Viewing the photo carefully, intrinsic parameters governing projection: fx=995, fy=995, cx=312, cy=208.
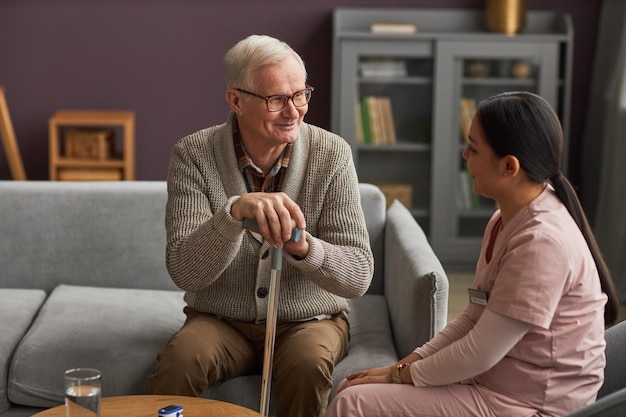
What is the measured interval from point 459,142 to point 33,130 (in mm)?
2229

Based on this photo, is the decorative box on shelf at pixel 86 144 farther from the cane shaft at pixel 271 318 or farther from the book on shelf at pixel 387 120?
the cane shaft at pixel 271 318

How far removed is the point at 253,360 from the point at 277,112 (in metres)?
0.59

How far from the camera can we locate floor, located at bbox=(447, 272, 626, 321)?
4102mm

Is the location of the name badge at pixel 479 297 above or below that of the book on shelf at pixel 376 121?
above

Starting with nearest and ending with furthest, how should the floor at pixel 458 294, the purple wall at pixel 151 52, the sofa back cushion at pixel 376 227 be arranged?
the sofa back cushion at pixel 376 227 → the floor at pixel 458 294 → the purple wall at pixel 151 52

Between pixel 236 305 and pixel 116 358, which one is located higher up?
pixel 236 305

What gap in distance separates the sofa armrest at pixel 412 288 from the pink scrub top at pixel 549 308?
499mm

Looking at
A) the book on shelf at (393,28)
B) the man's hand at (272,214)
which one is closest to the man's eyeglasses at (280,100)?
the man's hand at (272,214)

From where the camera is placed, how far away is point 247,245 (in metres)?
2.42

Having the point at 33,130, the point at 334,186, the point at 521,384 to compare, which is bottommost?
the point at 33,130

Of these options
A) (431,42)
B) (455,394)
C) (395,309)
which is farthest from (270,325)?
(431,42)

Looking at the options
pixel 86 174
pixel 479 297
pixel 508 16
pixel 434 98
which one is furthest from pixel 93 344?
pixel 508 16

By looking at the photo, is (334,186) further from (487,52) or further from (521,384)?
(487,52)

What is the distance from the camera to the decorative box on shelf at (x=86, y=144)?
486 cm
